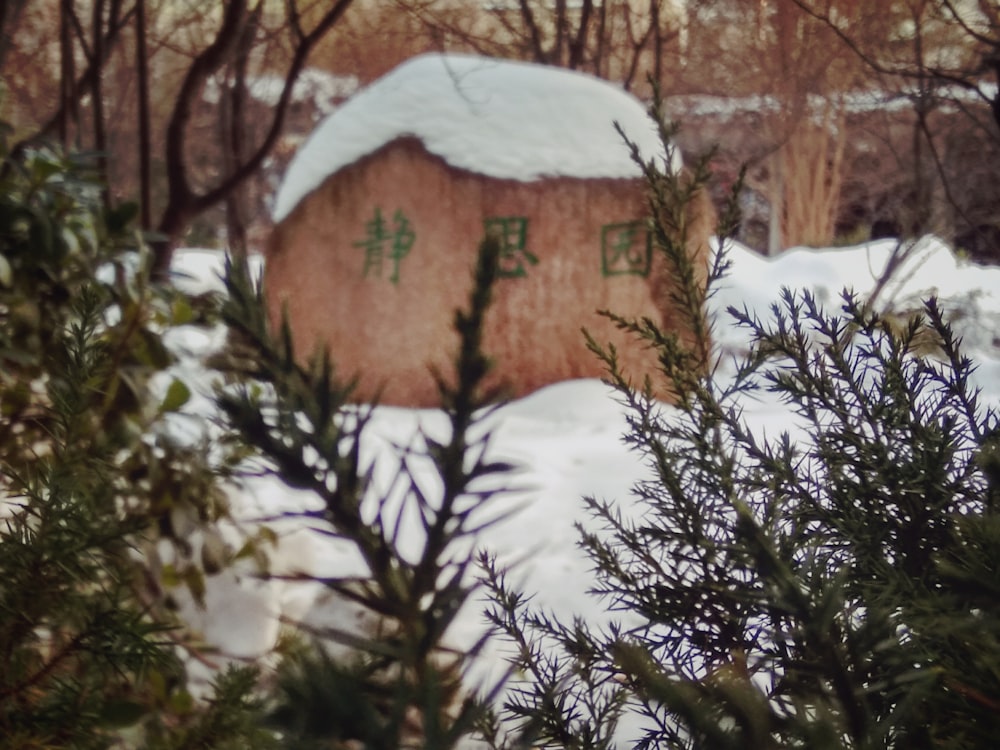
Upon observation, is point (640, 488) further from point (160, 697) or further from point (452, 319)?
point (160, 697)

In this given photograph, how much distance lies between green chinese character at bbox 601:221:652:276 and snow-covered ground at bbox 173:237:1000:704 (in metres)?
0.83

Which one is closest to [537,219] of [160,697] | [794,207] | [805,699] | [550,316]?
[550,316]

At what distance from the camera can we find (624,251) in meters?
6.14

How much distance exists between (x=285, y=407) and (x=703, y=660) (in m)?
0.36

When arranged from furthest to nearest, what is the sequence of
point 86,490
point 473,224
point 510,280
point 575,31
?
point 575,31 → point 473,224 → point 510,280 → point 86,490

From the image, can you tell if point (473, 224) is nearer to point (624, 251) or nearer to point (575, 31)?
point (624, 251)

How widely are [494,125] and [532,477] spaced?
140 inches

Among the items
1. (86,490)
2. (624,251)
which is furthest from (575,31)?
(86,490)

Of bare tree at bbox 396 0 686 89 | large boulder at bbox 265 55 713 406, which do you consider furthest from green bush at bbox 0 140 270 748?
bare tree at bbox 396 0 686 89

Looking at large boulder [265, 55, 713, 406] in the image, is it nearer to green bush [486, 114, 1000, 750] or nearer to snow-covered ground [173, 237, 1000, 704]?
snow-covered ground [173, 237, 1000, 704]

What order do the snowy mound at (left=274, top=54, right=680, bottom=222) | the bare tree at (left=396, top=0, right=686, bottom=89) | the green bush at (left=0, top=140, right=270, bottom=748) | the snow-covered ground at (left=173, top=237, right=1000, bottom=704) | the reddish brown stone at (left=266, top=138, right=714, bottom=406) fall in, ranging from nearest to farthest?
the green bush at (left=0, top=140, right=270, bottom=748) < the snow-covered ground at (left=173, top=237, right=1000, bottom=704) < the reddish brown stone at (left=266, top=138, right=714, bottom=406) < the snowy mound at (left=274, top=54, right=680, bottom=222) < the bare tree at (left=396, top=0, right=686, bottom=89)

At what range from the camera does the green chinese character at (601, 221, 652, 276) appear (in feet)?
20.1

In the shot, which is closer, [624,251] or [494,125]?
[624,251]

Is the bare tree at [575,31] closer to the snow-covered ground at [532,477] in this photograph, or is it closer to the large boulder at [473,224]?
the large boulder at [473,224]
